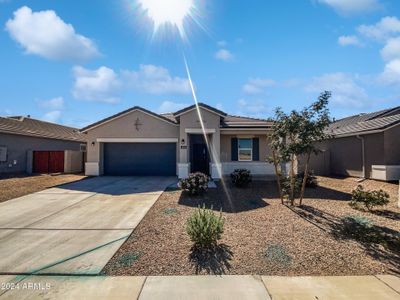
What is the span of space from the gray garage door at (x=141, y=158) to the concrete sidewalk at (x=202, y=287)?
13392mm

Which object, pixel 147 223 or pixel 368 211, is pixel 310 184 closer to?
pixel 368 211

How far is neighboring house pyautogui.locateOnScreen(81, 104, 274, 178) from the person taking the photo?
15.7 meters

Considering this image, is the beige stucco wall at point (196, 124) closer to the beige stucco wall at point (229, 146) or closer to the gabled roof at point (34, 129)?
the beige stucco wall at point (229, 146)

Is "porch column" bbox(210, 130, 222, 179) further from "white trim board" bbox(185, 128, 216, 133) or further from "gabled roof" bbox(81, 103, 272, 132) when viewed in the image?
"gabled roof" bbox(81, 103, 272, 132)

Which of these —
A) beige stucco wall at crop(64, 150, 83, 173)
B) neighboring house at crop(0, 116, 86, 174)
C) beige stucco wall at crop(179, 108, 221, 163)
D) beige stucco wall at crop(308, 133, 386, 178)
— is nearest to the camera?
beige stucco wall at crop(308, 133, 386, 178)

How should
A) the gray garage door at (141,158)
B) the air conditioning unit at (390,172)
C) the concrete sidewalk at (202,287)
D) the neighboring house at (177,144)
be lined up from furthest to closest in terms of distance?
the gray garage door at (141,158) → the neighboring house at (177,144) → the air conditioning unit at (390,172) → the concrete sidewalk at (202,287)

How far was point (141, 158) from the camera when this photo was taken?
1786 cm

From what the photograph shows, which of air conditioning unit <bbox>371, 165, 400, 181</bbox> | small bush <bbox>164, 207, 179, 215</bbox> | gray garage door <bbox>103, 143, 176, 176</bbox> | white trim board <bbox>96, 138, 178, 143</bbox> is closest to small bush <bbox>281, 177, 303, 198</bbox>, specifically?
small bush <bbox>164, 207, 179, 215</bbox>

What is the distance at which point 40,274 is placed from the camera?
4.57 m

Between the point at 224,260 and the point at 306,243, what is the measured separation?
6.89 feet

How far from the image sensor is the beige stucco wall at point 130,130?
17.2 m

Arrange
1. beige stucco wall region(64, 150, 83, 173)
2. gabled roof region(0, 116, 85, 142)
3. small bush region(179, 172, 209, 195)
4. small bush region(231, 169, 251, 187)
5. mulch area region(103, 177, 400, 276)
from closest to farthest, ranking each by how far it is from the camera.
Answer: mulch area region(103, 177, 400, 276) < small bush region(179, 172, 209, 195) < small bush region(231, 169, 251, 187) < beige stucco wall region(64, 150, 83, 173) < gabled roof region(0, 116, 85, 142)

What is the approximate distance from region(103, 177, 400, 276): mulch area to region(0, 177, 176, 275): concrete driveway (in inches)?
18.6

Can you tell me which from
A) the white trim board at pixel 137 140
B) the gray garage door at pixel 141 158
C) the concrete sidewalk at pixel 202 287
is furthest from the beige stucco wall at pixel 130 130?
the concrete sidewalk at pixel 202 287
